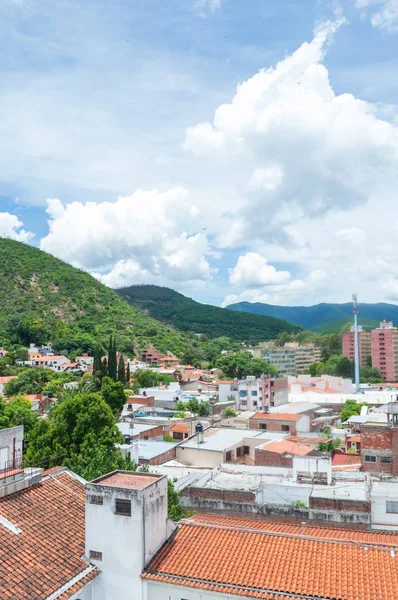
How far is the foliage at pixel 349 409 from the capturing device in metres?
57.6

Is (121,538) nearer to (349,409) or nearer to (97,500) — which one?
(97,500)

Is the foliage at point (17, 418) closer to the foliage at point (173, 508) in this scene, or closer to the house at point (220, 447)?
the house at point (220, 447)

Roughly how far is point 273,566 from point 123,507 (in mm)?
3496

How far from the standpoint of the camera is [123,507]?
1096cm

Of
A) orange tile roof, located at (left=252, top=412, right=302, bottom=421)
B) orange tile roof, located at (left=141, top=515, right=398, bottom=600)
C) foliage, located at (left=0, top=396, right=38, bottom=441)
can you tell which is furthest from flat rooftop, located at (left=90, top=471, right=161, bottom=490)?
orange tile roof, located at (left=252, top=412, right=302, bottom=421)

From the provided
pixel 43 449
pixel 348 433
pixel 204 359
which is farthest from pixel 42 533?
pixel 204 359

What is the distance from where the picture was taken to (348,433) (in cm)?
4247

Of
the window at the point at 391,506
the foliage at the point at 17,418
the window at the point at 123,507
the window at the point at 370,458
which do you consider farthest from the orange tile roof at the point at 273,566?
the foliage at the point at 17,418

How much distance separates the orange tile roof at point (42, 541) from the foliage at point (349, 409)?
48.5 meters

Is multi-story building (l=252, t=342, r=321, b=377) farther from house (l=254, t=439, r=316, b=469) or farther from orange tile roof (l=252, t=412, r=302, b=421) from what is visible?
house (l=254, t=439, r=316, b=469)

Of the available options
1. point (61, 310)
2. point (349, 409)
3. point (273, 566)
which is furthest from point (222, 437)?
point (61, 310)

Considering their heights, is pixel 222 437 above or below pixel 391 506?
below

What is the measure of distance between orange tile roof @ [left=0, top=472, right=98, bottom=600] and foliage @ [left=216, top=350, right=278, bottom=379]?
289 feet

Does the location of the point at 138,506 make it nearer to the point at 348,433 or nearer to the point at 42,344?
the point at 348,433
